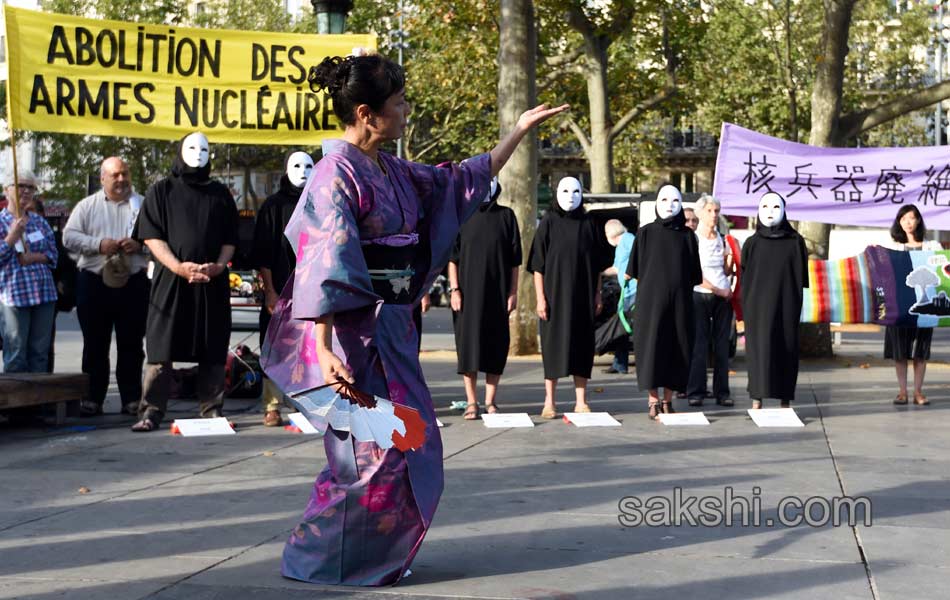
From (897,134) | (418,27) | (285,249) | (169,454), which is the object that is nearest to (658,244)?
(285,249)

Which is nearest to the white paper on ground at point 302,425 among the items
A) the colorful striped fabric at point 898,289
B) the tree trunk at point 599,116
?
the colorful striped fabric at point 898,289

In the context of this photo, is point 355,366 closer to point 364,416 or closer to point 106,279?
point 364,416

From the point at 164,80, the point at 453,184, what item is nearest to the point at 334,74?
the point at 453,184

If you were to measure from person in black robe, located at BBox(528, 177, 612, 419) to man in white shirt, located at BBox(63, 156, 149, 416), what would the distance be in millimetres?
3035

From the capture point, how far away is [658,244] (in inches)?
441

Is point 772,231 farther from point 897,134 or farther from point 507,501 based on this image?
point 897,134

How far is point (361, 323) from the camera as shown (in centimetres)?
538

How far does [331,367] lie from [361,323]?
10.0 inches

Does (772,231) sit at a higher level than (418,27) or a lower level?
lower

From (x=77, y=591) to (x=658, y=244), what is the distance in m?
6.80

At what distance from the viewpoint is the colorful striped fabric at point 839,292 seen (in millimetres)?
14000

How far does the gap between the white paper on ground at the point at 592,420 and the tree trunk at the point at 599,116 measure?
16951 mm

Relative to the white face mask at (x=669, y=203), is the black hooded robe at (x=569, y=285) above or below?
below

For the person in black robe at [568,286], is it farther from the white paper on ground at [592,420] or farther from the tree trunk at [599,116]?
the tree trunk at [599,116]
